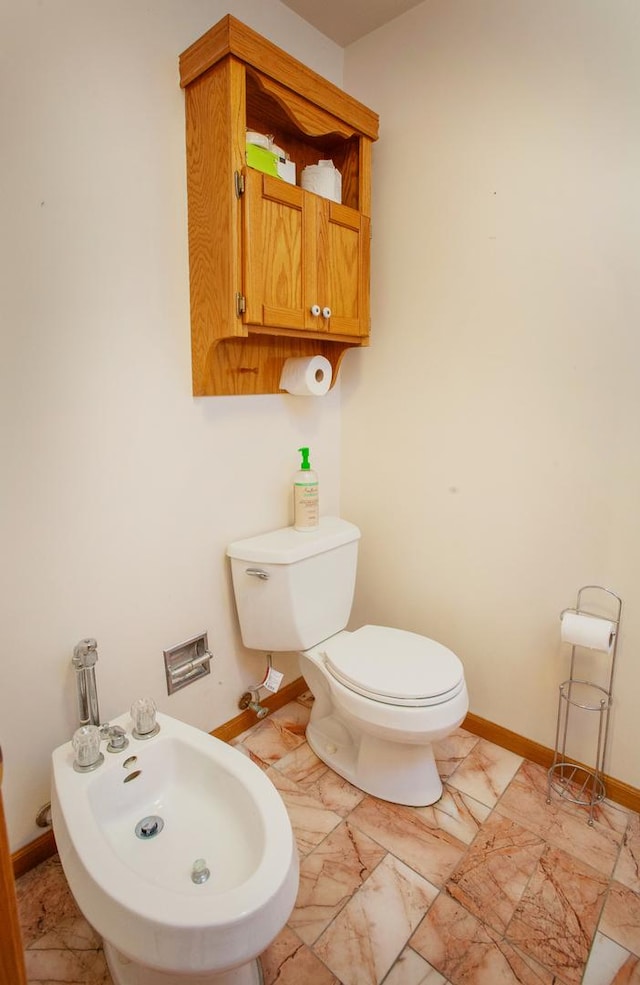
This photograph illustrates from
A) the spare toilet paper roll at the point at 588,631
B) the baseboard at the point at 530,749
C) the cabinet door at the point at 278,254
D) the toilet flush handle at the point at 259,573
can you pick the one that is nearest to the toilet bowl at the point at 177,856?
the toilet flush handle at the point at 259,573

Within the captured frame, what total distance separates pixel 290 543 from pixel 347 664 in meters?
0.40

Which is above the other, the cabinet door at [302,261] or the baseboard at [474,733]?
the cabinet door at [302,261]

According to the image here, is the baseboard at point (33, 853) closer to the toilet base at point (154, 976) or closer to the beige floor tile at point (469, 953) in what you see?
the toilet base at point (154, 976)

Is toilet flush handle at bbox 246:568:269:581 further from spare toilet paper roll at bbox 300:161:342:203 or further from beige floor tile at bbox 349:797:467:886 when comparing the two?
spare toilet paper roll at bbox 300:161:342:203

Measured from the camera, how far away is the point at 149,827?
116 cm

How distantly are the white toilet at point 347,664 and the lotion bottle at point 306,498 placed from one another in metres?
0.04

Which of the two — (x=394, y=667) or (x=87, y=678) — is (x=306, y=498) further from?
(x=87, y=678)

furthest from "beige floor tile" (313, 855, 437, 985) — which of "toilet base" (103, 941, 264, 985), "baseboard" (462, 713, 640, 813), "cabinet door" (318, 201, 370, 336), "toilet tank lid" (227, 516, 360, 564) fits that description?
"cabinet door" (318, 201, 370, 336)

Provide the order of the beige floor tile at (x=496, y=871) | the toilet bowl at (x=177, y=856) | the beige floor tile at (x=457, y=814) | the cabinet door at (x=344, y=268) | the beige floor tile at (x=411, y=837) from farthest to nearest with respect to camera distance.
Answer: the cabinet door at (x=344, y=268) → the beige floor tile at (x=457, y=814) → the beige floor tile at (x=411, y=837) → the beige floor tile at (x=496, y=871) → the toilet bowl at (x=177, y=856)

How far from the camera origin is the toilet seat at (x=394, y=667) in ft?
4.66

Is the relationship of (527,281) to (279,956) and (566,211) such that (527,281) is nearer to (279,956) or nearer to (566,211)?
(566,211)

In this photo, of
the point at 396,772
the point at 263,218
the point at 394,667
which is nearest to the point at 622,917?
the point at 396,772

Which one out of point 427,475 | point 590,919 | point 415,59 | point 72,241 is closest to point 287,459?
point 427,475

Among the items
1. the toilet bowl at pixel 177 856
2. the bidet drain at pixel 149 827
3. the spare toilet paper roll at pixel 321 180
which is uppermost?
the spare toilet paper roll at pixel 321 180
